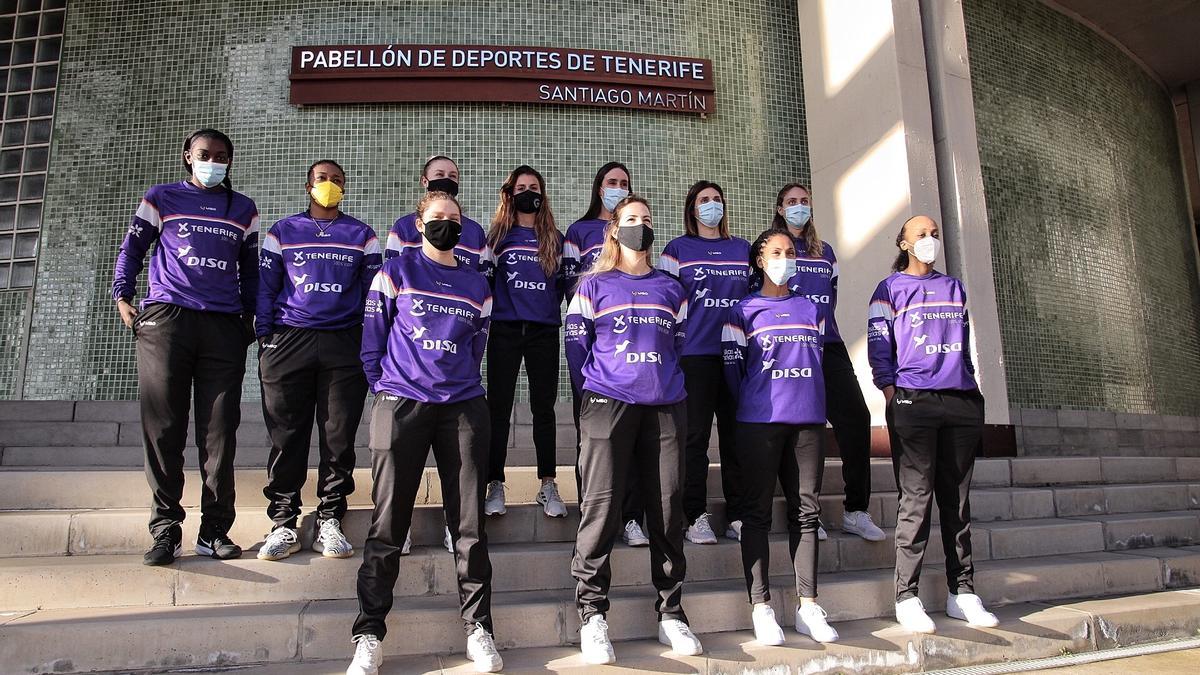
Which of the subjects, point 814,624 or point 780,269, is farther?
point 780,269

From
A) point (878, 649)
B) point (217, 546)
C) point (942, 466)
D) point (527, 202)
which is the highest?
point (527, 202)

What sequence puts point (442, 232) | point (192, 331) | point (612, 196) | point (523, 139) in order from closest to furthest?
point (442, 232), point (192, 331), point (612, 196), point (523, 139)

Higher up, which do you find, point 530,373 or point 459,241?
point 459,241

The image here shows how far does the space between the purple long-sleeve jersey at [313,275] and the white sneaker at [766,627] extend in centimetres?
226

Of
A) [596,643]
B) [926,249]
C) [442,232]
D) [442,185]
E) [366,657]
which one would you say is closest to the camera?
[366,657]

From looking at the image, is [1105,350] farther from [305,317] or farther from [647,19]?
[305,317]

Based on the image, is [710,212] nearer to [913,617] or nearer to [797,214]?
[797,214]

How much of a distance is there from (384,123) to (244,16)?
5.60 feet

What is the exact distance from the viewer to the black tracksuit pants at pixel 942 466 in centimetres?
366

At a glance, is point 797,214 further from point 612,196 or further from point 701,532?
point 701,532

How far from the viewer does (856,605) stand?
3711 mm

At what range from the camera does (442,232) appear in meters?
3.29

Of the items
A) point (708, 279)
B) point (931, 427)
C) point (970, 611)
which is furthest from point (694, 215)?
point (970, 611)

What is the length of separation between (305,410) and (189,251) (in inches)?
35.6
